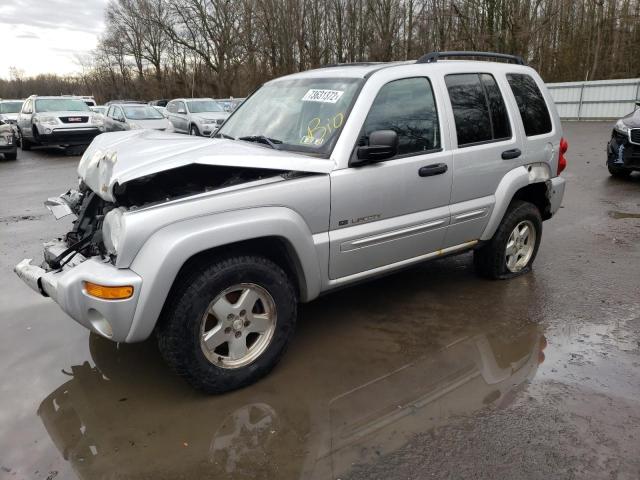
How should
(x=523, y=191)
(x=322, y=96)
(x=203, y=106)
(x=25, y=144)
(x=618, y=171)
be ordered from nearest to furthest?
(x=322, y=96)
(x=523, y=191)
(x=618, y=171)
(x=25, y=144)
(x=203, y=106)

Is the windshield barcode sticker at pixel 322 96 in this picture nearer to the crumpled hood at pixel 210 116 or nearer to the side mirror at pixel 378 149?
the side mirror at pixel 378 149

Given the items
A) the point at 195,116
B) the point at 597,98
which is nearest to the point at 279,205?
the point at 195,116

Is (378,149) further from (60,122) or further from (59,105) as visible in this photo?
(59,105)

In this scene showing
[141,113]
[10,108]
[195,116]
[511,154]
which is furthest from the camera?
[10,108]

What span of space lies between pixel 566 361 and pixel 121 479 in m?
2.90

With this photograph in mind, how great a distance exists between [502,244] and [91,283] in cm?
352

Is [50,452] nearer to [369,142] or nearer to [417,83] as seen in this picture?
[369,142]

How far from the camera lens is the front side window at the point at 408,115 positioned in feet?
12.1

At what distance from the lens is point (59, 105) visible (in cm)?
1680

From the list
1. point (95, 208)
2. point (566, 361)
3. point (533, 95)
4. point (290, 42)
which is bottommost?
point (566, 361)

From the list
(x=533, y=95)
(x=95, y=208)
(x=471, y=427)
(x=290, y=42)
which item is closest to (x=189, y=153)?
(x=95, y=208)

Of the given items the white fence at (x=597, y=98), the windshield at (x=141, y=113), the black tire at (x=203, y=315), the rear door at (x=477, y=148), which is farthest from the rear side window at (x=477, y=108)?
the white fence at (x=597, y=98)

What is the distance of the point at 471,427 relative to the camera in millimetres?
2896

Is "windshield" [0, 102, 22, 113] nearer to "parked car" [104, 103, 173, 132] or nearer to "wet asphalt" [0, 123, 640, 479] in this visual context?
"parked car" [104, 103, 173, 132]
